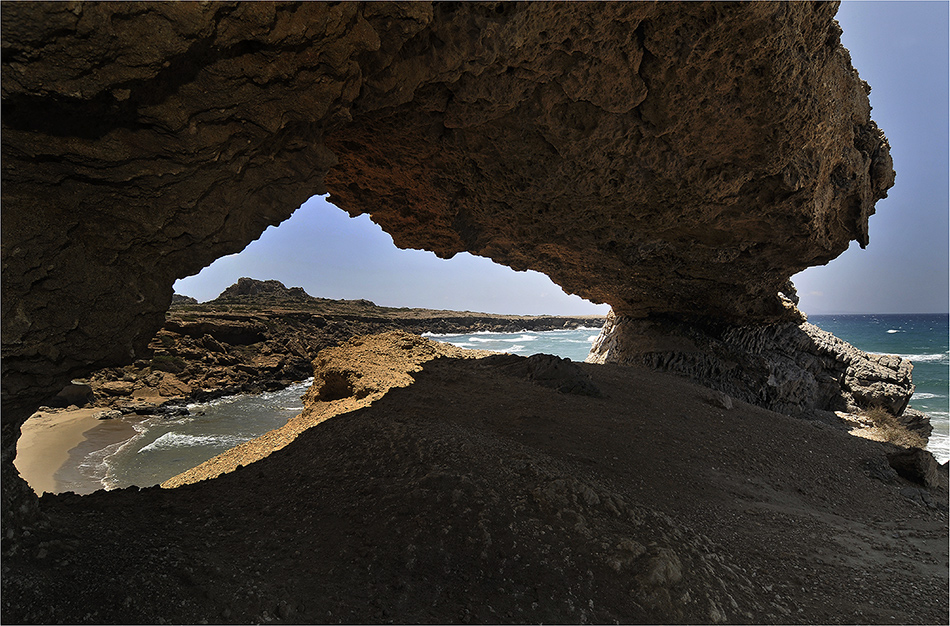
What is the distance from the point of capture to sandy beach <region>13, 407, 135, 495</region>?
291 inches

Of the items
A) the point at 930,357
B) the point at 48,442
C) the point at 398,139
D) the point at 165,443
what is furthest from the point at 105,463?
the point at 930,357

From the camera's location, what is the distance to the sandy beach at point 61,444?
7.40m

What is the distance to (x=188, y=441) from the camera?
9.98 meters

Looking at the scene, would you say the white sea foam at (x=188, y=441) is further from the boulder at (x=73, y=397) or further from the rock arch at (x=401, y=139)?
the rock arch at (x=401, y=139)

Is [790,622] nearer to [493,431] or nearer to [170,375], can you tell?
[493,431]

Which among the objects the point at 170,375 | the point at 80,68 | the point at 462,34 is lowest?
the point at 170,375

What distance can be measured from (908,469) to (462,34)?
311 inches

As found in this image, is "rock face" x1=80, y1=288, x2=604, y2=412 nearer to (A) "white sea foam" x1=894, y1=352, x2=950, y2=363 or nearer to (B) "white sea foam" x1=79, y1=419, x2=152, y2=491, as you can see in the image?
(B) "white sea foam" x1=79, y1=419, x2=152, y2=491

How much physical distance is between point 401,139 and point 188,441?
8840mm

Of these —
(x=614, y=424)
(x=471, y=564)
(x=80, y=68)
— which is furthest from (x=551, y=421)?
(x=80, y=68)

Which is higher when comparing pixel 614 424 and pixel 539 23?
pixel 539 23

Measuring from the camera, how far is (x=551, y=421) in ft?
19.2

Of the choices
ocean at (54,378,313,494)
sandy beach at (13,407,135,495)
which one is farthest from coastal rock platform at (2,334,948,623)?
sandy beach at (13,407,135,495)

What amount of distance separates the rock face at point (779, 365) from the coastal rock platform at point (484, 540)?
6.49 metres
